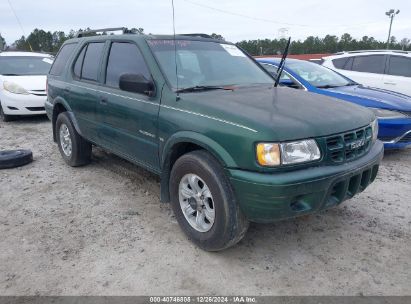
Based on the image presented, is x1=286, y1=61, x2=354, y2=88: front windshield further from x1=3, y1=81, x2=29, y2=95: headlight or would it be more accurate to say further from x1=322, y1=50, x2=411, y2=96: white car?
x1=3, y1=81, x2=29, y2=95: headlight

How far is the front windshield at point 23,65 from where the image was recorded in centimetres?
907

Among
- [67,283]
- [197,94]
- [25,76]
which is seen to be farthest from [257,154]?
[25,76]

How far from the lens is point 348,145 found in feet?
9.90

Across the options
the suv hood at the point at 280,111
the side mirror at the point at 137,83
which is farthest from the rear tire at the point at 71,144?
the suv hood at the point at 280,111

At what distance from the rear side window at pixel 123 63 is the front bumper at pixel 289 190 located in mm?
1602

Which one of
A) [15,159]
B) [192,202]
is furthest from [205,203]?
[15,159]

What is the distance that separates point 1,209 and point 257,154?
3.02 metres

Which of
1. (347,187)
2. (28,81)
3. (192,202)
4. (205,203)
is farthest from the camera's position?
(28,81)

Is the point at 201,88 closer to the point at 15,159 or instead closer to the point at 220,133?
the point at 220,133

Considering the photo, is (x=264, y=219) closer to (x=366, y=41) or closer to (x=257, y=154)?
(x=257, y=154)

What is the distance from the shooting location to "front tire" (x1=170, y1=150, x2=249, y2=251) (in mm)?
2891

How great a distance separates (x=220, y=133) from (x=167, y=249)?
1.16m

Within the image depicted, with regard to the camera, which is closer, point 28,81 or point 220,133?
point 220,133

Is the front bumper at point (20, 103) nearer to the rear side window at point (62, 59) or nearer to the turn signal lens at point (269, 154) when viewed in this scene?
the rear side window at point (62, 59)
